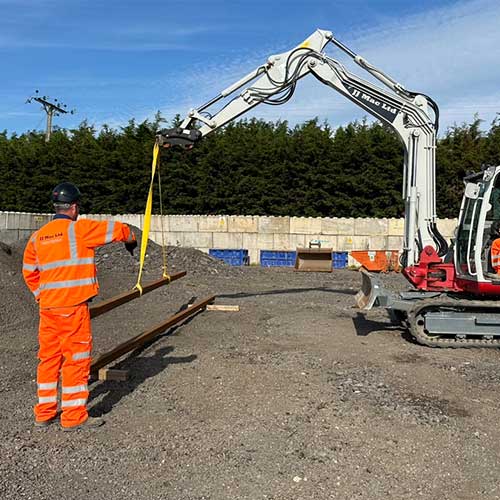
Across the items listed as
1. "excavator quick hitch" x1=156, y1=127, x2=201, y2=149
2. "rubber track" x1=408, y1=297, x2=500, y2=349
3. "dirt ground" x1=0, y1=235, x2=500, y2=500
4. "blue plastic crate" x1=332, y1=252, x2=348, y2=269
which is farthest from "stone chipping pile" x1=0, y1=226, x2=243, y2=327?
"rubber track" x1=408, y1=297, x2=500, y2=349

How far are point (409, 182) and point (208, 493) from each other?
6.42 metres

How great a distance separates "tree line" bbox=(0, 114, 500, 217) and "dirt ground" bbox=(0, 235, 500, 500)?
1409 cm

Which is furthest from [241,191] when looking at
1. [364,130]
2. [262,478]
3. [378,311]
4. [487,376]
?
[262,478]

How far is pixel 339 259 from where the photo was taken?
67.2ft

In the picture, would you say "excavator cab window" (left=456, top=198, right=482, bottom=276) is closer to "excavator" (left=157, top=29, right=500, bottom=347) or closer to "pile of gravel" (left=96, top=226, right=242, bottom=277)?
"excavator" (left=157, top=29, right=500, bottom=347)

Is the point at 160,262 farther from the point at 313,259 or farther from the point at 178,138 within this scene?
the point at 178,138

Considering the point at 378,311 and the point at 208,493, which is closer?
the point at 208,493

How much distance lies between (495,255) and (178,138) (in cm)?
482

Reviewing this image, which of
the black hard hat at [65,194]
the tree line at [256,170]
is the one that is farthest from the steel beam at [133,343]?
the tree line at [256,170]

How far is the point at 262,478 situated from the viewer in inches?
148

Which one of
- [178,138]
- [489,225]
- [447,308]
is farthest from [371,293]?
[178,138]

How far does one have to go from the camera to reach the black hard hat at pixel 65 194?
15.2 ft

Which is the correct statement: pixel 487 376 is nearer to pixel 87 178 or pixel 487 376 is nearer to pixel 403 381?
pixel 403 381

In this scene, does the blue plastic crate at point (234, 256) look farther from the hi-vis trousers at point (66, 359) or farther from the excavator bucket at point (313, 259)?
the hi-vis trousers at point (66, 359)
